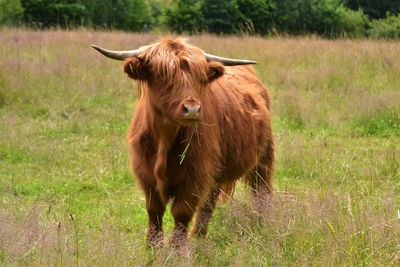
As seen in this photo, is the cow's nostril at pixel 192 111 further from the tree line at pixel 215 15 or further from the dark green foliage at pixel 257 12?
Result: the dark green foliage at pixel 257 12

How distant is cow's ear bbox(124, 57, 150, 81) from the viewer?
3650 mm

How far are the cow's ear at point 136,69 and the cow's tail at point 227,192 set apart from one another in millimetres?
1402

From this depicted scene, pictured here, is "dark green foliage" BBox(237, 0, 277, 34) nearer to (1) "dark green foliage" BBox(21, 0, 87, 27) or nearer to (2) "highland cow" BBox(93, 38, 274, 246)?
(1) "dark green foliage" BBox(21, 0, 87, 27)

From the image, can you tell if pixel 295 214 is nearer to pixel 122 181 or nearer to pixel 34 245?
pixel 34 245

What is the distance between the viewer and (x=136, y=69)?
12.0 feet

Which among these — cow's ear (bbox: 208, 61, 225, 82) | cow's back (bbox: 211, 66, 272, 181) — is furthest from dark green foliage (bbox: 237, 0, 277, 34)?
cow's ear (bbox: 208, 61, 225, 82)

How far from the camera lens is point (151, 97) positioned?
12.3ft

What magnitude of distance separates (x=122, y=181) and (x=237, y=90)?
5.26 feet

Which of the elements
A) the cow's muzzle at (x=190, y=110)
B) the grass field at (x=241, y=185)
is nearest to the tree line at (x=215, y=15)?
the grass field at (x=241, y=185)

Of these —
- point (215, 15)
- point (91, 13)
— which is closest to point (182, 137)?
point (215, 15)

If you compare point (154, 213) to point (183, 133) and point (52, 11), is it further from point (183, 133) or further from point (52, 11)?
point (52, 11)

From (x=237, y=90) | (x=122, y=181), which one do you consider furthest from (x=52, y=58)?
(x=237, y=90)

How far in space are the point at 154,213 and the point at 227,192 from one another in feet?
3.23

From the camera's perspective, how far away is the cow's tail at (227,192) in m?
4.88
